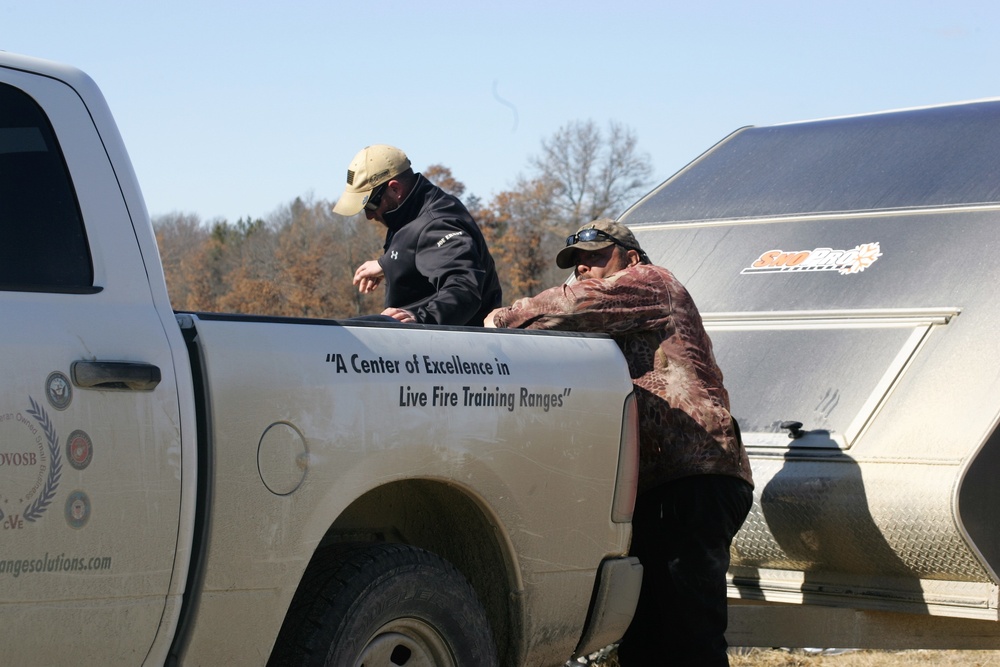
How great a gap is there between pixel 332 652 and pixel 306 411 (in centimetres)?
65

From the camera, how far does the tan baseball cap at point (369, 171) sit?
18.1ft

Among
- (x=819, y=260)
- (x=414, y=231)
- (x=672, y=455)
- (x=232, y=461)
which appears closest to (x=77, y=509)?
(x=232, y=461)

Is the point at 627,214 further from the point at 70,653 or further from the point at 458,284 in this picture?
the point at 70,653

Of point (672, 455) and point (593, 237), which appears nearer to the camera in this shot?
point (672, 455)

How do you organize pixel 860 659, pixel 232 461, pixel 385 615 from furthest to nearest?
pixel 860 659, pixel 385 615, pixel 232 461

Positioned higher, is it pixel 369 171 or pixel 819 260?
pixel 369 171

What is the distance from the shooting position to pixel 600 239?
521cm

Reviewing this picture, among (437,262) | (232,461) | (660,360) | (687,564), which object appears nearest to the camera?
(232,461)

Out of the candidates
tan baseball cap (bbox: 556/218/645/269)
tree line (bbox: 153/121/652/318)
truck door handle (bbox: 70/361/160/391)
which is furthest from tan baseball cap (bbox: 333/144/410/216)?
tree line (bbox: 153/121/652/318)

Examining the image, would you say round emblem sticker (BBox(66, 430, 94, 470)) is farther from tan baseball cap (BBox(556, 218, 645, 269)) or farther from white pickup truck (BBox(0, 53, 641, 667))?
tan baseball cap (BBox(556, 218, 645, 269))

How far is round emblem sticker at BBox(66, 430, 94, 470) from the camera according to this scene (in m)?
2.89

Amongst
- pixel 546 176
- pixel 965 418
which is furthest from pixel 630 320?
pixel 546 176

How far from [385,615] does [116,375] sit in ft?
3.49

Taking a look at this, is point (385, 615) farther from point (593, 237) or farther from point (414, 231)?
point (414, 231)
